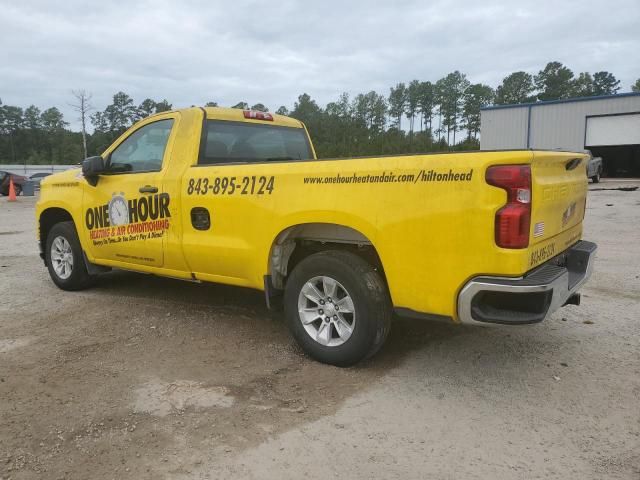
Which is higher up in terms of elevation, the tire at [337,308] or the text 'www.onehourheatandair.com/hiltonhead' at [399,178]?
the text 'www.onehourheatandair.com/hiltonhead' at [399,178]

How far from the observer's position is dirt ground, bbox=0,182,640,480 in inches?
103

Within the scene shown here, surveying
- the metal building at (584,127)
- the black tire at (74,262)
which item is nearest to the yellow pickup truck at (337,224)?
the black tire at (74,262)

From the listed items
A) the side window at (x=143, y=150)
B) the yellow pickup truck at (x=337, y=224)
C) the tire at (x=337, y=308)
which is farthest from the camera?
the side window at (x=143, y=150)

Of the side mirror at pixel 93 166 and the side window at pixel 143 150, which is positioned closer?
the side window at pixel 143 150

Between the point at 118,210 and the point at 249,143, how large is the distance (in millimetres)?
1413

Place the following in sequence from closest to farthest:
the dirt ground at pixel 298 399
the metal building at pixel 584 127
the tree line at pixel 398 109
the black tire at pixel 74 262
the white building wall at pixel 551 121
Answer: the dirt ground at pixel 298 399
the black tire at pixel 74 262
the metal building at pixel 584 127
the white building wall at pixel 551 121
the tree line at pixel 398 109

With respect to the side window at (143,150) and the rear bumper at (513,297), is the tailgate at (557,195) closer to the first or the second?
the rear bumper at (513,297)

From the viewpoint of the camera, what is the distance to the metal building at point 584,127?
29220mm

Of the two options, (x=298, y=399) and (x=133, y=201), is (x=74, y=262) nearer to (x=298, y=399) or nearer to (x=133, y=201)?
(x=133, y=201)

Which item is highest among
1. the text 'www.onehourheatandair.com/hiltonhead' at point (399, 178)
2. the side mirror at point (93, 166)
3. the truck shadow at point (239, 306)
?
the side mirror at point (93, 166)

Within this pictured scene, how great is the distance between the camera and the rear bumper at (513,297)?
2930mm

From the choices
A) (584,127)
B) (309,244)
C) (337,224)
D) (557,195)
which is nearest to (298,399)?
(337,224)

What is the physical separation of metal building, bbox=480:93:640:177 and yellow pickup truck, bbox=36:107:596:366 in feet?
95.6

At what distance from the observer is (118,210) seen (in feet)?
16.6
